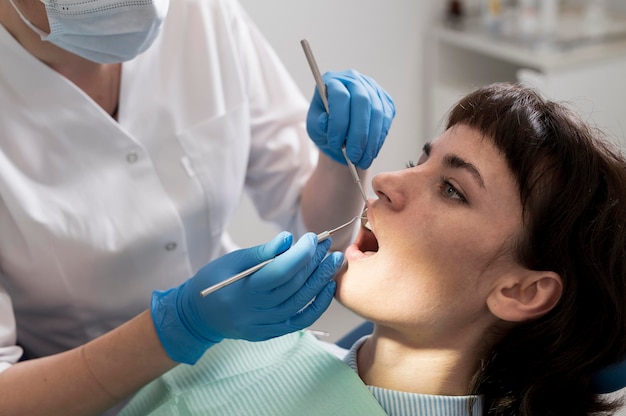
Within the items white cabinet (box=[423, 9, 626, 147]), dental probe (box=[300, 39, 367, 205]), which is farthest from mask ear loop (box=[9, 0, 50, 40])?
white cabinet (box=[423, 9, 626, 147])

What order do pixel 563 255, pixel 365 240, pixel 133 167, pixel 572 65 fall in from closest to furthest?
pixel 563 255 → pixel 365 240 → pixel 133 167 → pixel 572 65

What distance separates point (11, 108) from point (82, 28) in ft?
0.77

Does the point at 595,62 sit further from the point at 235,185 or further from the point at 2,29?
the point at 2,29

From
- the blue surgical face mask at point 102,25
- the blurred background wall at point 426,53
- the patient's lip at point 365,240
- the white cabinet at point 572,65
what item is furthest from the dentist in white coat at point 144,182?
the blurred background wall at point 426,53

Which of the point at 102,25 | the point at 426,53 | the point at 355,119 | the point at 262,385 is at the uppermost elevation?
the point at 102,25

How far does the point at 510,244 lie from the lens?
1.24m

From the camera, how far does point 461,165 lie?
1.27 meters

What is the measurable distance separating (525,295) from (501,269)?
2.2 inches

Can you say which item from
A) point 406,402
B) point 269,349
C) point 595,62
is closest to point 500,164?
point 406,402

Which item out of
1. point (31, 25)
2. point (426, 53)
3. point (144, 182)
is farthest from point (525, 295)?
point (426, 53)

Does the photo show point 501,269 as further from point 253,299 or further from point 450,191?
point 253,299

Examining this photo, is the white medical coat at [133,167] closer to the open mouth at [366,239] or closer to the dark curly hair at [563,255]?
the open mouth at [366,239]

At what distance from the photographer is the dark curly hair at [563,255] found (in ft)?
4.00

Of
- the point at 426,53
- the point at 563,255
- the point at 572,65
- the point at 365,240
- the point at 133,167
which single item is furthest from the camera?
the point at 426,53
